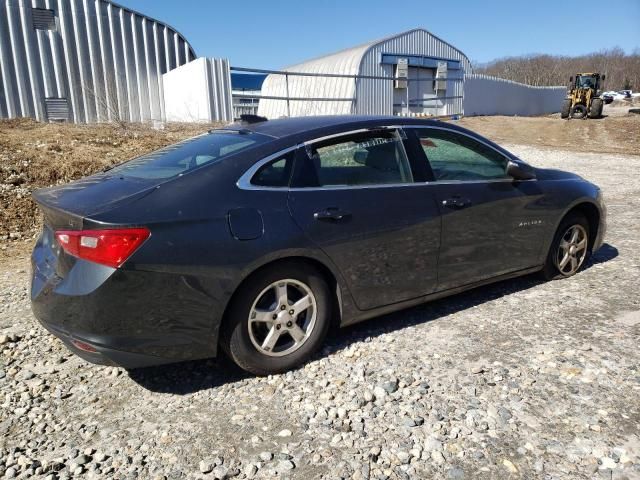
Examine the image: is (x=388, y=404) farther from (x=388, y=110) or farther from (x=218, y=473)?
(x=388, y=110)

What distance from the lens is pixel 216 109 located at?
1433 cm

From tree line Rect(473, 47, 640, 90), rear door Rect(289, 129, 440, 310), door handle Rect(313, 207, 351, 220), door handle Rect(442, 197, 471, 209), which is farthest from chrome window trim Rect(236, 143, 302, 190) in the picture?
tree line Rect(473, 47, 640, 90)

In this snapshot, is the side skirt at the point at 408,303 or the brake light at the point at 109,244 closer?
the brake light at the point at 109,244

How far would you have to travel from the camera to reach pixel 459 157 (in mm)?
4086

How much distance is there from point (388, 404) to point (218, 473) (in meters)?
1.03

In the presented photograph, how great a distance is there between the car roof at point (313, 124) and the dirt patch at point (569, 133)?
15762 mm

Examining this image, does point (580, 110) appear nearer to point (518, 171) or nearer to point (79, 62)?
point (79, 62)

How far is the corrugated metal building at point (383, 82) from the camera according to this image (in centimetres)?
2219

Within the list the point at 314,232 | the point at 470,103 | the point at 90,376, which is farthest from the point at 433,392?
the point at 470,103

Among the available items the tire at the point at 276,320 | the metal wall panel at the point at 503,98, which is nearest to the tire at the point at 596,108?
the metal wall panel at the point at 503,98

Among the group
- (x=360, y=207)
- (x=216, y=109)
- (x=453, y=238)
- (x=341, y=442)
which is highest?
(x=216, y=109)

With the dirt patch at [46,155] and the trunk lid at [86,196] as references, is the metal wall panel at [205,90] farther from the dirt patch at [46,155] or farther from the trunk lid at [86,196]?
the trunk lid at [86,196]

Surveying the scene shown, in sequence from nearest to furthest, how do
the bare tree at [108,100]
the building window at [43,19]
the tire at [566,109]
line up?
the building window at [43,19]
the bare tree at [108,100]
the tire at [566,109]

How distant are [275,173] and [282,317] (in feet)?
2.97
